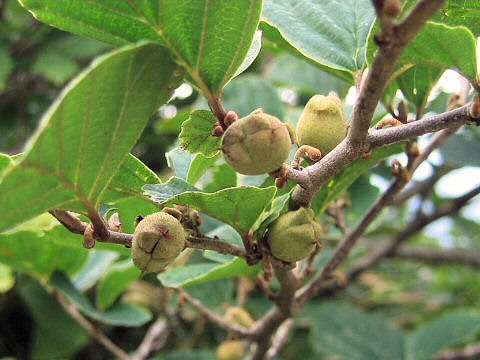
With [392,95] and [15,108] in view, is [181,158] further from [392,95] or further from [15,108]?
[15,108]

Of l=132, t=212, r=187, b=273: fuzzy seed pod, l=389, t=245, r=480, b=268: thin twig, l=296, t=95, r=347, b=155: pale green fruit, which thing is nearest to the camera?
l=132, t=212, r=187, b=273: fuzzy seed pod

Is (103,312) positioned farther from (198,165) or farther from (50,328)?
(198,165)

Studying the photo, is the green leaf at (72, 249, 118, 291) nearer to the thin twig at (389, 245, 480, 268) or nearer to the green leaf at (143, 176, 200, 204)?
the green leaf at (143, 176, 200, 204)

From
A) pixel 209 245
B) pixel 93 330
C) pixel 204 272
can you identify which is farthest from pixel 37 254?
pixel 209 245

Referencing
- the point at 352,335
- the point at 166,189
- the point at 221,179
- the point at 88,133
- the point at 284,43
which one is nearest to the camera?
the point at 88,133

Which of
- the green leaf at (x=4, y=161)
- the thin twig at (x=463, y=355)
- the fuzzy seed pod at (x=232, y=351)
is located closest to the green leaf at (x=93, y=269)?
the fuzzy seed pod at (x=232, y=351)

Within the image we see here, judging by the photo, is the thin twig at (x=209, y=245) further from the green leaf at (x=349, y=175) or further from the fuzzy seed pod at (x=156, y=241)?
the green leaf at (x=349, y=175)

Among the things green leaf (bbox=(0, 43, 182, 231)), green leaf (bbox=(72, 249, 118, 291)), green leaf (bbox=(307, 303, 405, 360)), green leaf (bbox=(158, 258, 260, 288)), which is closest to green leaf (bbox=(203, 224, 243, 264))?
green leaf (bbox=(158, 258, 260, 288))
